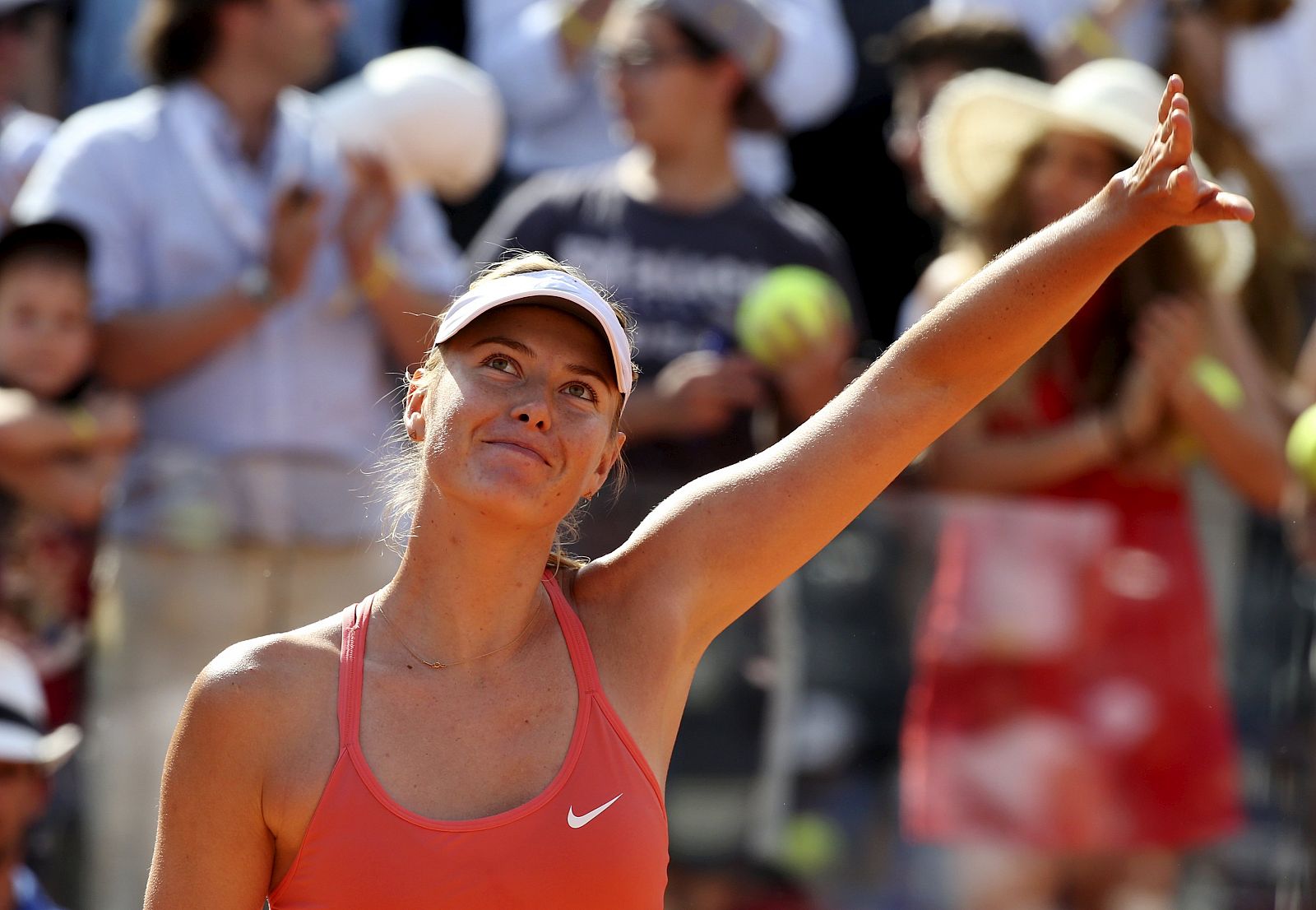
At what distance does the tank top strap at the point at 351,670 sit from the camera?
2.26 m

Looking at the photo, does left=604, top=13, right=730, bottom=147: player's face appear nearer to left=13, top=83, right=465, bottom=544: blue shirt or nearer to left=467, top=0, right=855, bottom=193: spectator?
left=467, top=0, right=855, bottom=193: spectator

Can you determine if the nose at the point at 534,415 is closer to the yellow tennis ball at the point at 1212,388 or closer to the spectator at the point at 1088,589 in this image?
the spectator at the point at 1088,589

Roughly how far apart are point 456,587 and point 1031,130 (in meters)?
3.13

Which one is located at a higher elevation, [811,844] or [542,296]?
[542,296]

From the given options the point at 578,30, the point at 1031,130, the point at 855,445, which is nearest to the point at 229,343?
the point at 578,30

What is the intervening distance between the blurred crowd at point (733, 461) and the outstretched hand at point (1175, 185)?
2469 millimetres

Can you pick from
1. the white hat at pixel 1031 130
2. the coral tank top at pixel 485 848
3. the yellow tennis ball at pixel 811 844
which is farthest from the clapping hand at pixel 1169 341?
the coral tank top at pixel 485 848

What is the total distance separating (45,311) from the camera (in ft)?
15.2

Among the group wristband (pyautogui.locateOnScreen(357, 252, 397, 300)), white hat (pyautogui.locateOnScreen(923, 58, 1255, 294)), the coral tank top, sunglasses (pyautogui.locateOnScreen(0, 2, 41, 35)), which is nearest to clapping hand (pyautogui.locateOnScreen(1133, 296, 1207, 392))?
white hat (pyautogui.locateOnScreen(923, 58, 1255, 294))

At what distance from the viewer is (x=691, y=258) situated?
16.8ft

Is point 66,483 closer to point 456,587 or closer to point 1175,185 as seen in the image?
point 456,587

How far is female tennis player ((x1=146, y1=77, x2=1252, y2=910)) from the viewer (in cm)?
223

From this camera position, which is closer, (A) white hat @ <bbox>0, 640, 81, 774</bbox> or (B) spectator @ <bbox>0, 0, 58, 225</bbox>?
(A) white hat @ <bbox>0, 640, 81, 774</bbox>

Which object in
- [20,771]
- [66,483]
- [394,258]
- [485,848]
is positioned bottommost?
[20,771]
